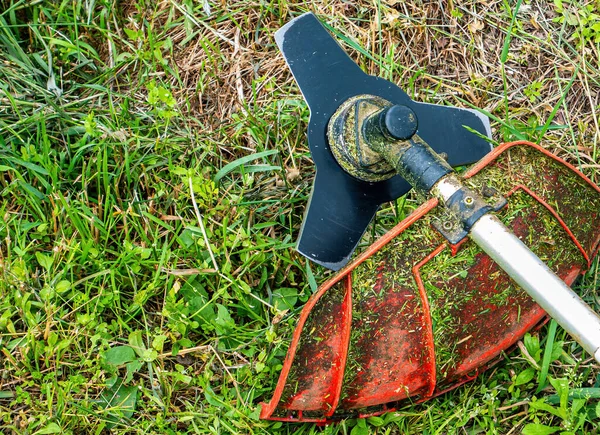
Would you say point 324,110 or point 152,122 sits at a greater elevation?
point 324,110

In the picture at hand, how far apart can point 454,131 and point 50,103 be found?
1.40 meters

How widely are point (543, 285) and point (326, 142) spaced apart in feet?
2.78

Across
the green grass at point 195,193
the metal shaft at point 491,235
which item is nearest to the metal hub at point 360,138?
the metal shaft at point 491,235

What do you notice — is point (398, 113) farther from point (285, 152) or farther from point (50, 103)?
point (50, 103)

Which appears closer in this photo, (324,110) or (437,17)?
(324,110)

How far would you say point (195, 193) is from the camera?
222cm

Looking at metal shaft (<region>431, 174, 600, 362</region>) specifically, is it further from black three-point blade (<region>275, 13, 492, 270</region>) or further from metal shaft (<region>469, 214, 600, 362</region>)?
black three-point blade (<region>275, 13, 492, 270</region>)

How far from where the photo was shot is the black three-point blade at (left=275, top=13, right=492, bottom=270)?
6.57ft

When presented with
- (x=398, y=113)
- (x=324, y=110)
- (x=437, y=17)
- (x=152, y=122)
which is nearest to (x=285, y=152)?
(x=324, y=110)

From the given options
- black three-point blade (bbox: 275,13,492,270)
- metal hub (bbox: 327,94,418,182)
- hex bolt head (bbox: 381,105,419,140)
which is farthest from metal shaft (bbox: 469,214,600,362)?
black three-point blade (bbox: 275,13,492,270)

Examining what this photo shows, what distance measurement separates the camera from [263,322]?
211 centimetres

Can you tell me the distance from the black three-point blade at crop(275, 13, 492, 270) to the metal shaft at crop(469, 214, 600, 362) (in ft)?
1.82

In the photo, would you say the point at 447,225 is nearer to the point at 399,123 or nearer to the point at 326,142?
the point at 399,123

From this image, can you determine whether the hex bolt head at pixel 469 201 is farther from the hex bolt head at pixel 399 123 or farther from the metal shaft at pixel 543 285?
the hex bolt head at pixel 399 123
